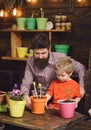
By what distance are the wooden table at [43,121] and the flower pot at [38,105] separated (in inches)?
1.7

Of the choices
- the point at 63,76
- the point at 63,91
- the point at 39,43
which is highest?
the point at 39,43

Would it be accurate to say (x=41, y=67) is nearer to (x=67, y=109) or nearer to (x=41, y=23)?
(x=67, y=109)

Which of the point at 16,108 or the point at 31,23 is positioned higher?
the point at 31,23

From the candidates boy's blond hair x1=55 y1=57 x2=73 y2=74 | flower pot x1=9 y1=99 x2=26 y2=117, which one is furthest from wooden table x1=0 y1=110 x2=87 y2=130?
boy's blond hair x1=55 y1=57 x2=73 y2=74

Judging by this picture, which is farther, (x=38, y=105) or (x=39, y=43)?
(x=39, y=43)

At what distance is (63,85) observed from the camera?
3365 millimetres

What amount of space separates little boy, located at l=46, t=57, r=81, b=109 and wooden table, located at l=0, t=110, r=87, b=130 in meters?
0.29

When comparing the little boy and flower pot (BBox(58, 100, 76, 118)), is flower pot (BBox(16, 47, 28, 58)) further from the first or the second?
flower pot (BBox(58, 100, 76, 118))

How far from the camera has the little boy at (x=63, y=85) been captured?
328cm

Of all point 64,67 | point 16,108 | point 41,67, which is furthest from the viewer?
point 41,67

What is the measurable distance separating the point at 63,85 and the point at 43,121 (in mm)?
650

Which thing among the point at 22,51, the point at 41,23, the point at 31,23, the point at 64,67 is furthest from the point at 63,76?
the point at 22,51

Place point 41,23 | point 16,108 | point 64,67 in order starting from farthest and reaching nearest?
point 41,23, point 64,67, point 16,108

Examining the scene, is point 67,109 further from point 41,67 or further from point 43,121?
point 41,67
